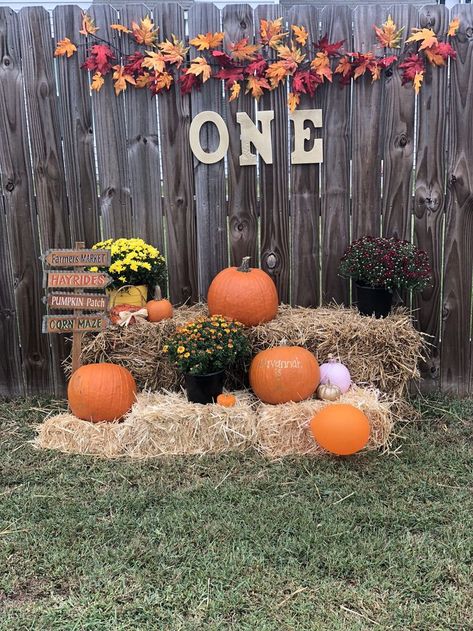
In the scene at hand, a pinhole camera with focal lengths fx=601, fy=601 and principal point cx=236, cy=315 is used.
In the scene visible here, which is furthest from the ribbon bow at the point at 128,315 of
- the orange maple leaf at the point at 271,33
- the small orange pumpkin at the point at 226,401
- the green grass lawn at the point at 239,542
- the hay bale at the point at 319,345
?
the orange maple leaf at the point at 271,33

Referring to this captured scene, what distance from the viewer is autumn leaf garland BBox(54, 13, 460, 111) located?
3924 millimetres

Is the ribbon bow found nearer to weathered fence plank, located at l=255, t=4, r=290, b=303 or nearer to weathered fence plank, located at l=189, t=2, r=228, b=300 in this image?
weathered fence plank, located at l=189, t=2, r=228, b=300

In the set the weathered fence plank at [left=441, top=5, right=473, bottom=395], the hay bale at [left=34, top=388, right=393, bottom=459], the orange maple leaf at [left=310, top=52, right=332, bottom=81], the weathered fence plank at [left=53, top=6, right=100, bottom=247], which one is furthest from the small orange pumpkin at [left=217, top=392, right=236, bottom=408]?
the orange maple leaf at [left=310, top=52, right=332, bottom=81]

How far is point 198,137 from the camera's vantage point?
163 inches

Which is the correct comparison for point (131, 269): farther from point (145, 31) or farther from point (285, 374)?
point (145, 31)

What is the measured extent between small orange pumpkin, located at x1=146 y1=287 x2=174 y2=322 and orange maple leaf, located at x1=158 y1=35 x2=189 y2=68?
1.52 m

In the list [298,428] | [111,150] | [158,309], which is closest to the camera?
[298,428]

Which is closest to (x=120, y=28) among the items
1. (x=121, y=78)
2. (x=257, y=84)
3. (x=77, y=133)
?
(x=121, y=78)

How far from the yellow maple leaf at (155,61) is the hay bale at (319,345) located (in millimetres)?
1672

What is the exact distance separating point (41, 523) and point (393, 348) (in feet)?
7.75

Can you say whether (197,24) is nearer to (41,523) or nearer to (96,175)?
(96,175)

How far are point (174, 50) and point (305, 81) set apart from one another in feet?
2.92

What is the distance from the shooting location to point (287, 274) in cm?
439

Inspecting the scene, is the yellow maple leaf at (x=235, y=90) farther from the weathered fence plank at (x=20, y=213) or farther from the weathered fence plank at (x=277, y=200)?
the weathered fence plank at (x=20, y=213)
